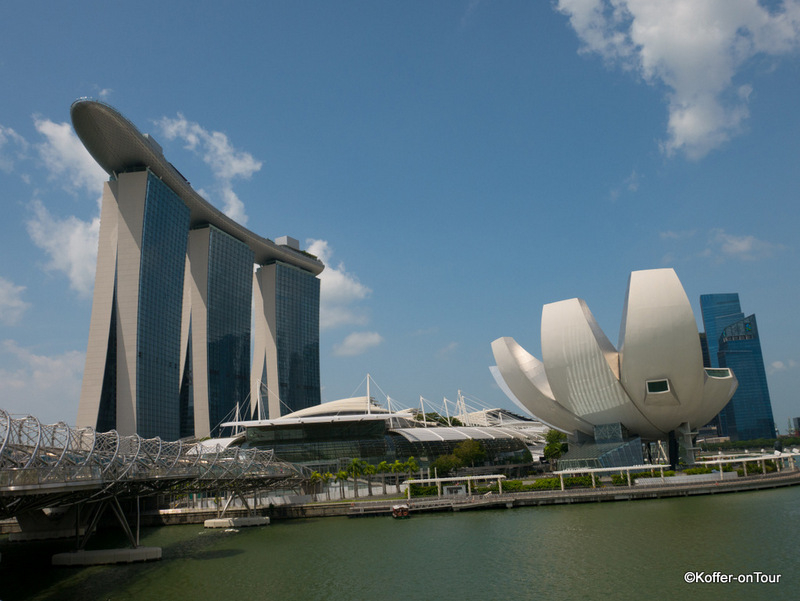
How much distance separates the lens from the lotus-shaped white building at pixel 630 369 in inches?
2242

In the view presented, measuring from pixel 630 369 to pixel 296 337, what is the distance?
330 ft

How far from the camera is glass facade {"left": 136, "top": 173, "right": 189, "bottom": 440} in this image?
286 feet

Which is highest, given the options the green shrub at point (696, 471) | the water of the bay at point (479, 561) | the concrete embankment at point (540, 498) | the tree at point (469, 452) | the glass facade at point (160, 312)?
the glass facade at point (160, 312)

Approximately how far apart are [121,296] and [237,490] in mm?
46840

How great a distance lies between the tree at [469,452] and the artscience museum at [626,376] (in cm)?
990

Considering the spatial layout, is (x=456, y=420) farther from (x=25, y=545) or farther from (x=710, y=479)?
(x=25, y=545)

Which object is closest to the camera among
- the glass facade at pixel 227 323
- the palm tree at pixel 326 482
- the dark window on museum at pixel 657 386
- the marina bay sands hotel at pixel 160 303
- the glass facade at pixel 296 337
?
the dark window on museum at pixel 657 386

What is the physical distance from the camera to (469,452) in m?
76.0

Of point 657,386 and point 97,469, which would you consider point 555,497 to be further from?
point 97,469

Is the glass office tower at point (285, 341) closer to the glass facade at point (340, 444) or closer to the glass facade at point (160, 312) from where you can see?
the glass facade at point (160, 312)

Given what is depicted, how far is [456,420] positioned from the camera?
399ft

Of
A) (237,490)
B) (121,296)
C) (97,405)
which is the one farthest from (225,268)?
(237,490)

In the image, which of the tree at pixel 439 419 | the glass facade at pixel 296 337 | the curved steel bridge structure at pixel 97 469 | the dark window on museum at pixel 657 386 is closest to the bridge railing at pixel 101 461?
the curved steel bridge structure at pixel 97 469

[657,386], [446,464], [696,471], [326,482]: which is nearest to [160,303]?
[326,482]
